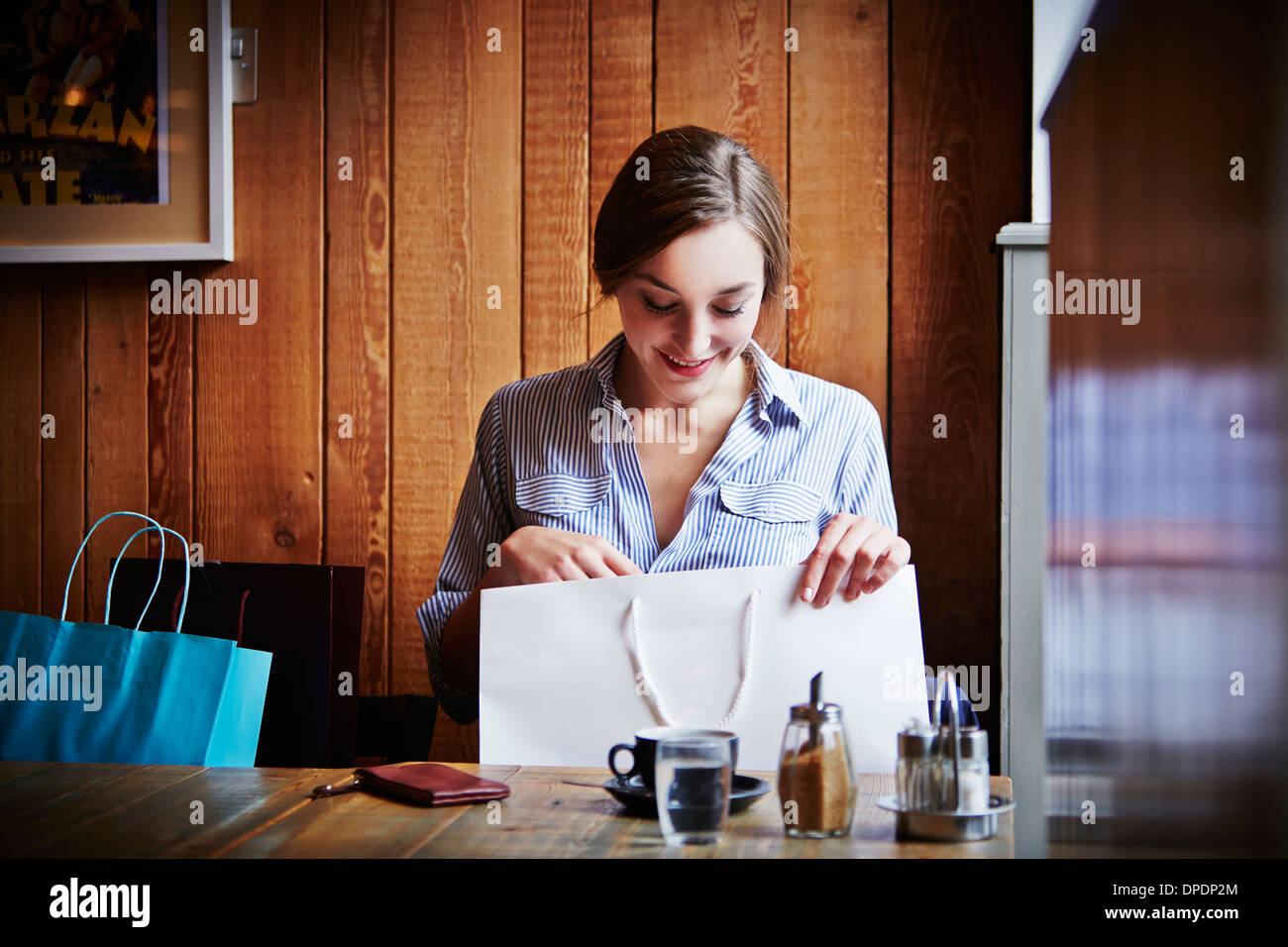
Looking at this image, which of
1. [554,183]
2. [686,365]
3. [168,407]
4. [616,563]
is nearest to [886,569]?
[616,563]

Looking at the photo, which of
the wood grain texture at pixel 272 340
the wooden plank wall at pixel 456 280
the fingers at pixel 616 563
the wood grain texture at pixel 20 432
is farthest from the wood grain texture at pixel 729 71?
the wood grain texture at pixel 20 432

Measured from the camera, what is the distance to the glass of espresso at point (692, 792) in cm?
76

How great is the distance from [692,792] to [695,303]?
0.66 meters

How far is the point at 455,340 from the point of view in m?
1.83

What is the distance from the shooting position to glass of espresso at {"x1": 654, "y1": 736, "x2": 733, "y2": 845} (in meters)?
0.76

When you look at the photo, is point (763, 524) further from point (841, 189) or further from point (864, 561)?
point (841, 189)

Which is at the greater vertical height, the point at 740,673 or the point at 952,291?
the point at 952,291

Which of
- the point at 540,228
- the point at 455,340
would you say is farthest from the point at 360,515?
the point at 540,228

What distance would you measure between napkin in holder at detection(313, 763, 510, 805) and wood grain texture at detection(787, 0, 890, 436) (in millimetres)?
1035

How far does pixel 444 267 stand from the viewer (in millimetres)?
1833

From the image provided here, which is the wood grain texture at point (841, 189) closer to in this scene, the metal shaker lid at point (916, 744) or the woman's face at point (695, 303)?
the woman's face at point (695, 303)

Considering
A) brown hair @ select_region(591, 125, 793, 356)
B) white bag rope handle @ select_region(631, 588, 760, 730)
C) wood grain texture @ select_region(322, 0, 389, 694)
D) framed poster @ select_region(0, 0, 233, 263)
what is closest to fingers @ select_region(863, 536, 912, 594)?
white bag rope handle @ select_region(631, 588, 760, 730)

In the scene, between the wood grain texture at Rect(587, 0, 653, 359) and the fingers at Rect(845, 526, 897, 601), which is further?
the wood grain texture at Rect(587, 0, 653, 359)

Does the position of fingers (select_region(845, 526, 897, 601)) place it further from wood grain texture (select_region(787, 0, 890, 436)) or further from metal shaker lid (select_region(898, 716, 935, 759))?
wood grain texture (select_region(787, 0, 890, 436))
